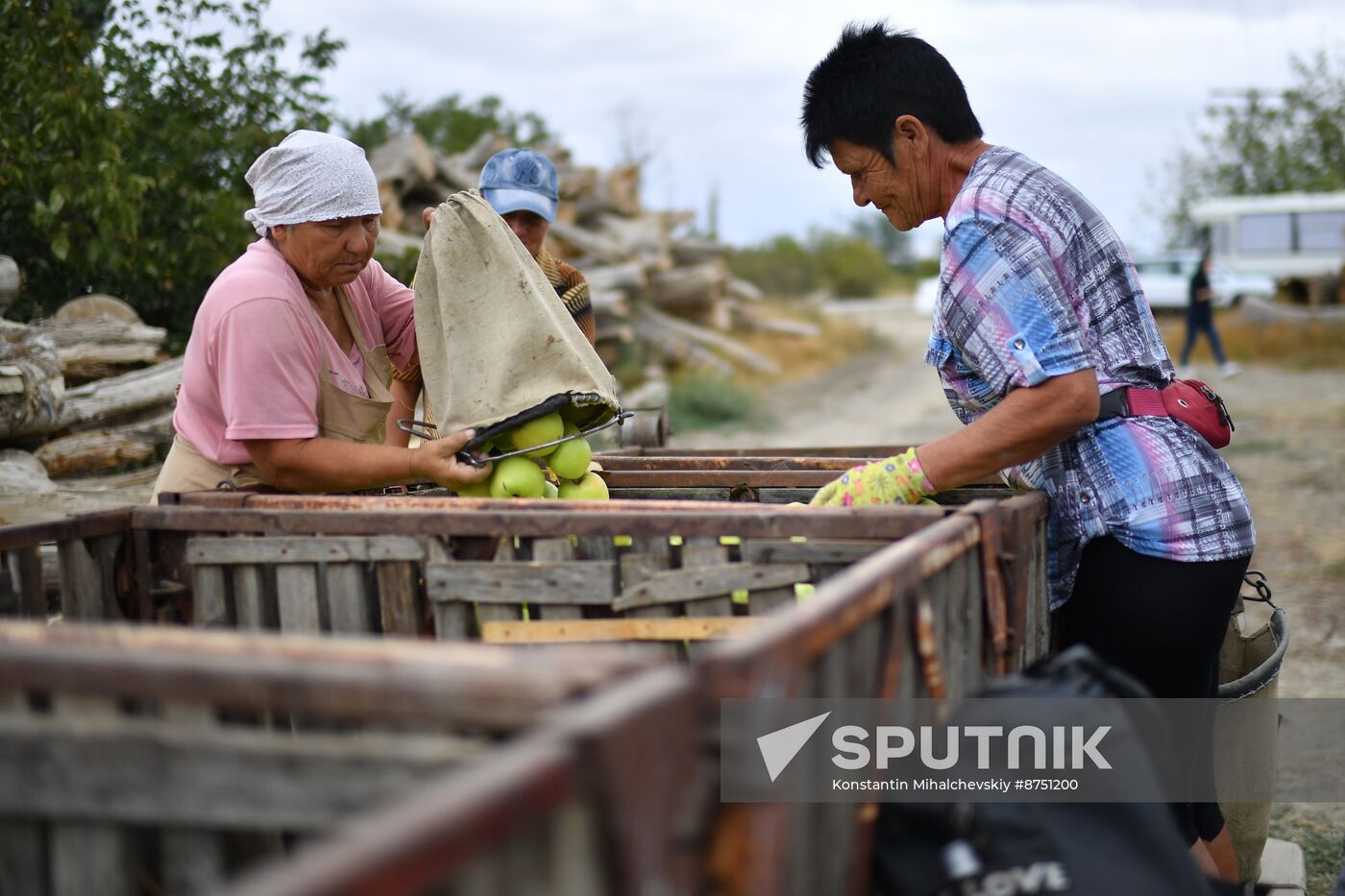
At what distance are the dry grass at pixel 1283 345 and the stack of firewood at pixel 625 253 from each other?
742 centimetres

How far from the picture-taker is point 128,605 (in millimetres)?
2725

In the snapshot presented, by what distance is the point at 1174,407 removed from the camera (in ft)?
8.63

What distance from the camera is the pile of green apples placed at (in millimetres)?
2893

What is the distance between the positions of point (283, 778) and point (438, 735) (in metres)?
0.17

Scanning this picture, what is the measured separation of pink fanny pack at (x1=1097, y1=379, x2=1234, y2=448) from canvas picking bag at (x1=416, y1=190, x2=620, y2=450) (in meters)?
1.17

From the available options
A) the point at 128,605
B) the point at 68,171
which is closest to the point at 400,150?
the point at 68,171

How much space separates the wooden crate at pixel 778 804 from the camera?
0.98m

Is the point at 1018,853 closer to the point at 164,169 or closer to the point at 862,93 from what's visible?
the point at 862,93

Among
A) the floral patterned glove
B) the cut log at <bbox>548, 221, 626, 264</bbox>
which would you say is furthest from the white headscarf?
the cut log at <bbox>548, 221, 626, 264</bbox>

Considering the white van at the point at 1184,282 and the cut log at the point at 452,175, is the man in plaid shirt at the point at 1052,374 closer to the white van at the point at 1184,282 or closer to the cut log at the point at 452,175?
the cut log at the point at 452,175

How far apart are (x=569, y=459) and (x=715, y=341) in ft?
50.6

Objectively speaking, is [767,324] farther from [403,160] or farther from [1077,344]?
[1077,344]

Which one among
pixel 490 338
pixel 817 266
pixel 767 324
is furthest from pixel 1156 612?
pixel 817 266

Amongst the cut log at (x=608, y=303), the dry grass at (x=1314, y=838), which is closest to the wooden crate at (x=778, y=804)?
the dry grass at (x=1314, y=838)
